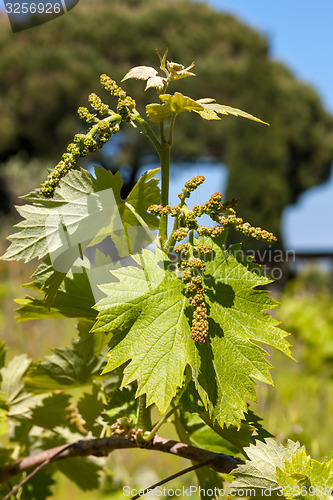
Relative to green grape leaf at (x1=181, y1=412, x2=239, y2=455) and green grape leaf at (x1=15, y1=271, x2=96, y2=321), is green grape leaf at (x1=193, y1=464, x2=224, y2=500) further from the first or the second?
green grape leaf at (x1=15, y1=271, x2=96, y2=321)

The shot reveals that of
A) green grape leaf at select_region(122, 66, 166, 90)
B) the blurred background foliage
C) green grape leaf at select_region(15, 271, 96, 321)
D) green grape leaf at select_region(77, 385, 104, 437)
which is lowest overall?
green grape leaf at select_region(77, 385, 104, 437)

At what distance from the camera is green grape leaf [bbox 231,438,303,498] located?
470mm

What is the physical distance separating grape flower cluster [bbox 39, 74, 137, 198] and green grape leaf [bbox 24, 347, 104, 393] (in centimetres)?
33

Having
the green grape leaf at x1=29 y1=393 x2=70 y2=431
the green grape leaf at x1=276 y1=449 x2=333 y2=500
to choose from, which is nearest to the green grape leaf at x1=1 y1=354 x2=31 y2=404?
the green grape leaf at x1=29 y1=393 x2=70 y2=431

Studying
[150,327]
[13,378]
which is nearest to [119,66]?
[13,378]

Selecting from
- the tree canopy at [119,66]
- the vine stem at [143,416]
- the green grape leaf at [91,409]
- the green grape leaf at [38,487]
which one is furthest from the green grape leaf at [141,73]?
the tree canopy at [119,66]

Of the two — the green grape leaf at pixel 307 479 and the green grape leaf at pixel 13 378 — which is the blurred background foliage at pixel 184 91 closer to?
the green grape leaf at pixel 13 378

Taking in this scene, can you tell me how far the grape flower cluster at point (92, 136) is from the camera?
1.35 ft

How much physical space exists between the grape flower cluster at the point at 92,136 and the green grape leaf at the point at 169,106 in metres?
0.02

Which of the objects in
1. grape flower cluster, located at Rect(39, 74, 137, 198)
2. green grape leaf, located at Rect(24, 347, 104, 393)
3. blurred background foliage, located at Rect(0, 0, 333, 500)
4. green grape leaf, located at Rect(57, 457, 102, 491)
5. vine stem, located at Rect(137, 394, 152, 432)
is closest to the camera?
grape flower cluster, located at Rect(39, 74, 137, 198)

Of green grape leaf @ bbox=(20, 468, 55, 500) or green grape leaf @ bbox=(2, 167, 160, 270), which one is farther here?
green grape leaf @ bbox=(20, 468, 55, 500)

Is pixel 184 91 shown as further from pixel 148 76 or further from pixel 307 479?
pixel 307 479

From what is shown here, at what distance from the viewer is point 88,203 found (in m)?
0.50

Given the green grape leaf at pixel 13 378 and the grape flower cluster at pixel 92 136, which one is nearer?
the grape flower cluster at pixel 92 136
